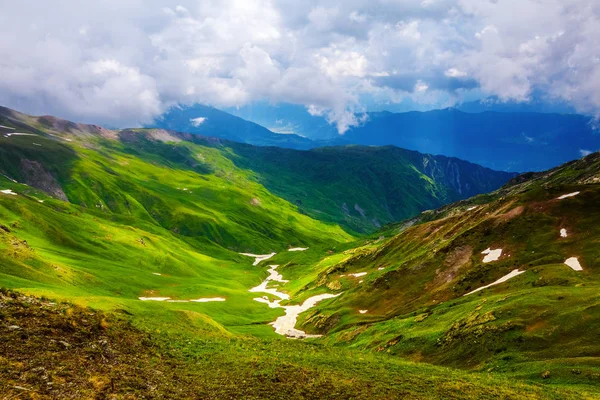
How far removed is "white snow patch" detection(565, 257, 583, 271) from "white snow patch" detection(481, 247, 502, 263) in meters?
14.0

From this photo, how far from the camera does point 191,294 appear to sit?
146 m

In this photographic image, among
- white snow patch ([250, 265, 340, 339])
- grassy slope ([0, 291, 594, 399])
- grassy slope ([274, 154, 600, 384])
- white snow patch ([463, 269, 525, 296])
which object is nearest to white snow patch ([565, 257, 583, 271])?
grassy slope ([274, 154, 600, 384])

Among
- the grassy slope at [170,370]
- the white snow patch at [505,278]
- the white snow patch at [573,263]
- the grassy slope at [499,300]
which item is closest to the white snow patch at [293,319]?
the grassy slope at [499,300]

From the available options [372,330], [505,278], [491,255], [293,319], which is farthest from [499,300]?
[293,319]

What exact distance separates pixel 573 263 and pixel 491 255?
17356mm

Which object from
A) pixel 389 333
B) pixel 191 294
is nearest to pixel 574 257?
pixel 389 333

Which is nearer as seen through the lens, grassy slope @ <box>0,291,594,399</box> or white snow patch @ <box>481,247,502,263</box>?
grassy slope @ <box>0,291,594,399</box>

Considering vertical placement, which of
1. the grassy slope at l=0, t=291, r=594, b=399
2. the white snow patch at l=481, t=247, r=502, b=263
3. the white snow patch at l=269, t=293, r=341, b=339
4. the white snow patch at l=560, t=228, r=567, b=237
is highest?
the white snow patch at l=560, t=228, r=567, b=237

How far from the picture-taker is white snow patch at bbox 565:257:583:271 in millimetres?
69850

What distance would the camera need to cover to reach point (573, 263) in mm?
72062

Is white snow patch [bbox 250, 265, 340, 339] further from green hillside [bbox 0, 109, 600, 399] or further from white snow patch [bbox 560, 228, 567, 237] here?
white snow patch [bbox 560, 228, 567, 237]

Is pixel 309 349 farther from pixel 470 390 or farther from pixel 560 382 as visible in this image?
pixel 560 382

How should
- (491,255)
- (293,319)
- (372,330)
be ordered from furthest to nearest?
1. (293,319)
2. (491,255)
3. (372,330)

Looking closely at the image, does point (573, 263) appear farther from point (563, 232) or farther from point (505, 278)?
point (563, 232)
